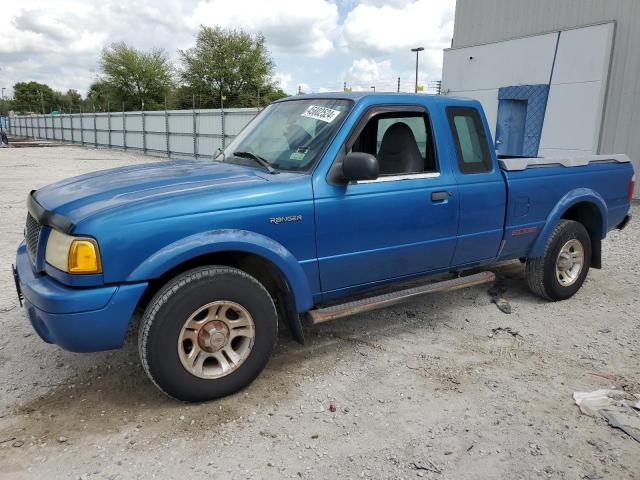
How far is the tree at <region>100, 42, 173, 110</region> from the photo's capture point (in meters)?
71.9

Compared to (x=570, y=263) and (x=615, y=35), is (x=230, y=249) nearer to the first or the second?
(x=570, y=263)

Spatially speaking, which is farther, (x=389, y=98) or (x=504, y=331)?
(x=504, y=331)

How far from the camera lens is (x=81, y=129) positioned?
3900 centimetres

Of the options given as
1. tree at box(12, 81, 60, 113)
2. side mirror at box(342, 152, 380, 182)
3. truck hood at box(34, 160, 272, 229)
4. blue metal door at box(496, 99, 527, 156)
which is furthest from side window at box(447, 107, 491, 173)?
tree at box(12, 81, 60, 113)

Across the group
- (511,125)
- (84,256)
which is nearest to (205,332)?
(84,256)

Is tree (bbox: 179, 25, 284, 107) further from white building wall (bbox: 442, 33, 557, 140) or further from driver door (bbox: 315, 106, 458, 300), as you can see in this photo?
driver door (bbox: 315, 106, 458, 300)

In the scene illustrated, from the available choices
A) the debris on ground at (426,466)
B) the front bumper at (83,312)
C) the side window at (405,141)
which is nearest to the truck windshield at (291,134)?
the side window at (405,141)

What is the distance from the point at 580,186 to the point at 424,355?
246 centimetres

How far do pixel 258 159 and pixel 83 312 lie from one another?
5.43 feet

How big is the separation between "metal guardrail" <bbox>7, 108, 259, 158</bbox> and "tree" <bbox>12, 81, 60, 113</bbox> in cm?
7276

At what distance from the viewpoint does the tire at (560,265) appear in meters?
4.92

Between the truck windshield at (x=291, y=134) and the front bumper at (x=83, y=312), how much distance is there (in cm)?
141

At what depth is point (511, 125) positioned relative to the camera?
50.4ft

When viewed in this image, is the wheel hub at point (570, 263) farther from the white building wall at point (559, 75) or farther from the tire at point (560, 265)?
the white building wall at point (559, 75)
